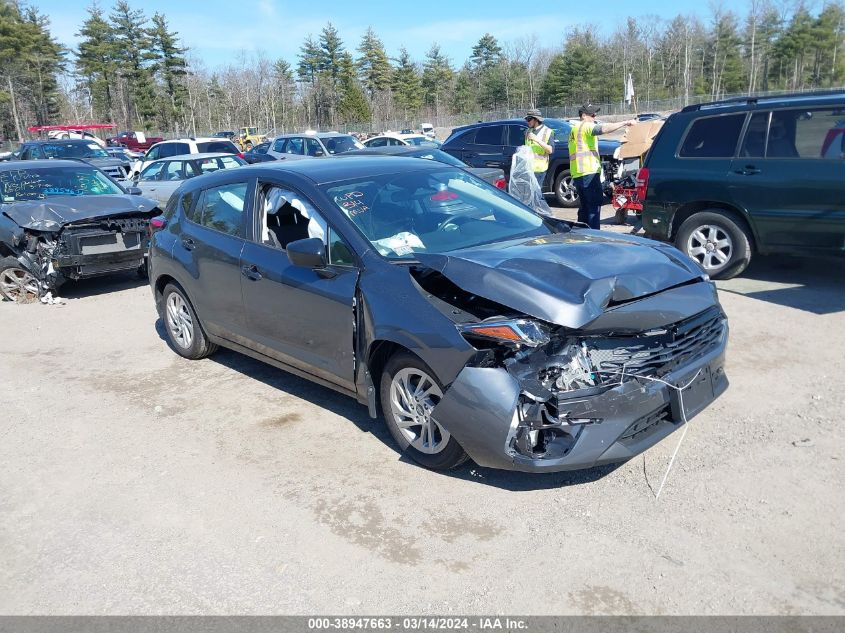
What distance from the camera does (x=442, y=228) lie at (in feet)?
16.2

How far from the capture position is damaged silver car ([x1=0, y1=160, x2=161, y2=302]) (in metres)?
9.45

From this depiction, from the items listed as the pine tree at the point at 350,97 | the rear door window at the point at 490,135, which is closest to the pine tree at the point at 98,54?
the pine tree at the point at 350,97

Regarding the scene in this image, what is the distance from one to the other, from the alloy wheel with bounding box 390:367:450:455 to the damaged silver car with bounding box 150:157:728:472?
0.04 ft

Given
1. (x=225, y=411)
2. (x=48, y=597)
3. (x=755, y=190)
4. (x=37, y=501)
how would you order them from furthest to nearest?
1. (x=755, y=190)
2. (x=225, y=411)
3. (x=37, y=501)
4. (x=48, y=597)

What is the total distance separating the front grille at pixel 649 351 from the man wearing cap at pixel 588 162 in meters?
5.87

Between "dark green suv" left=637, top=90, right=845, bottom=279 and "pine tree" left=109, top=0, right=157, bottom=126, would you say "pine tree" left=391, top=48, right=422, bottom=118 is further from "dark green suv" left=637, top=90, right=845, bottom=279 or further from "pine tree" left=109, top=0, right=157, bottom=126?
"dark green suv" left=637, top=90, right=845, bottom=279

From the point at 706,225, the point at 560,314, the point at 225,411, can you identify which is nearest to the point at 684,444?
the point at 560,314

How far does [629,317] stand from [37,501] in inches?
144

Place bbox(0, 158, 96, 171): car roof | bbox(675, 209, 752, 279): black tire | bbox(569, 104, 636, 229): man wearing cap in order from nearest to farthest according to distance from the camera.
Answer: bbox(675, 209, 752, 279): black tire → bbox(569, 104, 636, 229): man wearing cap → bbox(0, 158, 96, 171): car roof

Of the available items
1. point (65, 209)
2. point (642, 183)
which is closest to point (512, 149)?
point (642, 183)

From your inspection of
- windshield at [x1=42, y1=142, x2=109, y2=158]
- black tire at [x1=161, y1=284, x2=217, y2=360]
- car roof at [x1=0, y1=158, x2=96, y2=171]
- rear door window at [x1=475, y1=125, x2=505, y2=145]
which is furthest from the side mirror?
windshield at [x1=42, y1=142, x2=109, y2=158]

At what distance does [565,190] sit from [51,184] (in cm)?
918

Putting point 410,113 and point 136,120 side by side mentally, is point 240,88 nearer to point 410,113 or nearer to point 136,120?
point 136,120

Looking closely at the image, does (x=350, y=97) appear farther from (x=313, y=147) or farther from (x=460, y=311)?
(x=460, y=311)
